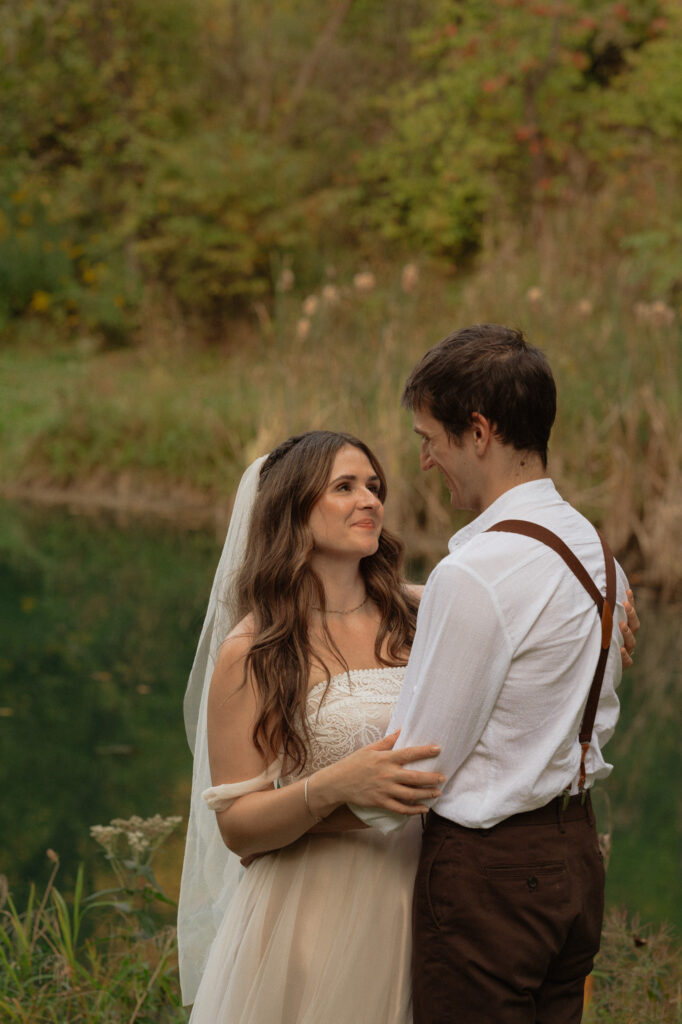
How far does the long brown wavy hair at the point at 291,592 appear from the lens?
7.35ft

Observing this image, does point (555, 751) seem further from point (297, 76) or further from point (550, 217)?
point (297, 76)

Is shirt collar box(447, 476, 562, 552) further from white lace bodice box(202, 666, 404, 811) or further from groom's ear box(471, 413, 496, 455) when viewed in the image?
white lace bodice box(202, 666, 404, 811)

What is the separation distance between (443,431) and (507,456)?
0.10 meters

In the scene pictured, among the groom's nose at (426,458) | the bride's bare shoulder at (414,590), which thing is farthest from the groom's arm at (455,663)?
the bride's bare shoulder at (414,590)

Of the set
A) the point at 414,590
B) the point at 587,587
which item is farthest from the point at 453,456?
the point at 414,590

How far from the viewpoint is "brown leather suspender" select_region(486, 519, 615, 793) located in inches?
68.7

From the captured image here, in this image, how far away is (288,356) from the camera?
11055 millimetres

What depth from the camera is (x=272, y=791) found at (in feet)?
6.95

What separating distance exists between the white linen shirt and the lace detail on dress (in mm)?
502

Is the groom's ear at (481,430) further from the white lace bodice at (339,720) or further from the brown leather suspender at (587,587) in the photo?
the white lace bodice at (339,720)

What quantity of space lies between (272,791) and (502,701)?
0.55 metres

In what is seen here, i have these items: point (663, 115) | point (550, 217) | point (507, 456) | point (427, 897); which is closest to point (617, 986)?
point (427, 897)

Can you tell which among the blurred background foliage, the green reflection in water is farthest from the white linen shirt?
the blurred background foliage

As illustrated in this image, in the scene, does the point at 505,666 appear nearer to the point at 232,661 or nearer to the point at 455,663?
the point at 455,663
